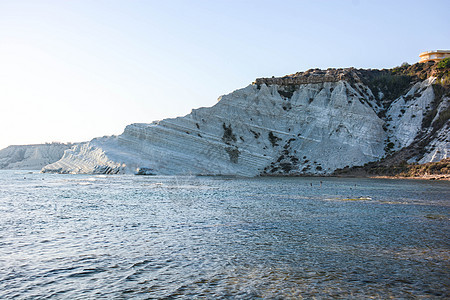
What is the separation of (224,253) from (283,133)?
80.8m

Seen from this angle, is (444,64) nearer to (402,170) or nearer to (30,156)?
(402,170)

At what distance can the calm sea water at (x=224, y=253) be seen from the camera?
35.2 ft

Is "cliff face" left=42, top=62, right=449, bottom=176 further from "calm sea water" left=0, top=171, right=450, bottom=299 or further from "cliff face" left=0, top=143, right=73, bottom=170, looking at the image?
"cliff face" left=0, top=143, right=73, bottom=170

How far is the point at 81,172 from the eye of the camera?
88.8 metres

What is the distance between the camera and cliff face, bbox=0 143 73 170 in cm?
16412

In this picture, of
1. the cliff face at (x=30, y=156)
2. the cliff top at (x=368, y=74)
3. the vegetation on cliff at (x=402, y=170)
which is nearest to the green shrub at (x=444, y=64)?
the cliff top at (x=368, y=74)

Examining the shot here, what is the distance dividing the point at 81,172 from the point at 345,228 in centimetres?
7877

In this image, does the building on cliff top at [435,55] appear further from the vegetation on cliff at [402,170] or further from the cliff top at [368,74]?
the vegetation on cliff at [402,170]

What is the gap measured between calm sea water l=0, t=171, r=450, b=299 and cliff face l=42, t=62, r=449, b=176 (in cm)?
5547

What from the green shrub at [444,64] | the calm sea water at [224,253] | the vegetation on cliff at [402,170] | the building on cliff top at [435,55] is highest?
the building on cliff top at [435,55]

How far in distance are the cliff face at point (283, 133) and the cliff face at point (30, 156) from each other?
2816 inches

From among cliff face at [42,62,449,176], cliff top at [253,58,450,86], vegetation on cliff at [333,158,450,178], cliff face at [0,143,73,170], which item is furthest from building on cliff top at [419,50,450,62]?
cliff face at [0,143,73,170]

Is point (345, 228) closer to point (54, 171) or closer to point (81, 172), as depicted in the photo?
point (81, 172)

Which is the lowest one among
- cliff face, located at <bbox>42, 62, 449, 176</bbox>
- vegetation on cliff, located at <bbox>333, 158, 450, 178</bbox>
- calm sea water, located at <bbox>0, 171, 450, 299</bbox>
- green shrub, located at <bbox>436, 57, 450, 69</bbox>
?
calm sea water, located at <bbox>0, 171, 450, 299</bbox>
